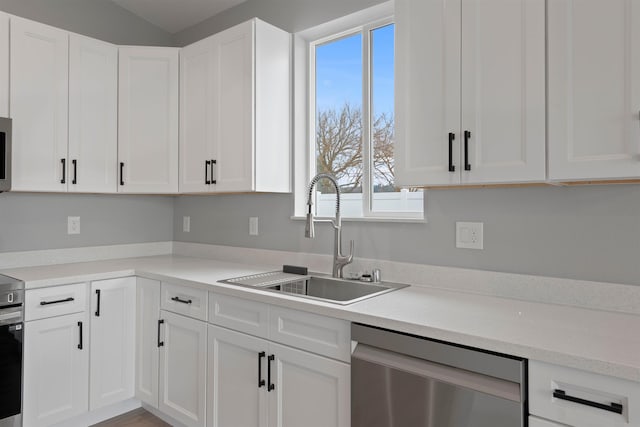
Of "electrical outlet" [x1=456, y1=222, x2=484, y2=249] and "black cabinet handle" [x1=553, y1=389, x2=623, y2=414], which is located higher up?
"electrical outlet" [x1=456, y1=222, x2=484, y2=249]

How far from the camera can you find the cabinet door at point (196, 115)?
8.48ft

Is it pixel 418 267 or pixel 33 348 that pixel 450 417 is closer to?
pixel 418 267

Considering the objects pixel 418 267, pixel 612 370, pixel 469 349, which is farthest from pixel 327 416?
pixel 612 370

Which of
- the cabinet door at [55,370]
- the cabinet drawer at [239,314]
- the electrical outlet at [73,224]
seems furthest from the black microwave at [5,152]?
the cabinet drawer at [239,314]

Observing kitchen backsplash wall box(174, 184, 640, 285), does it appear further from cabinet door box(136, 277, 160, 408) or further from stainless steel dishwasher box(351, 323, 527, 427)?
A: cabinet door box(136, 277, 160, 408)

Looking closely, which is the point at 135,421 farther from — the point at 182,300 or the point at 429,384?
the point at 429,384

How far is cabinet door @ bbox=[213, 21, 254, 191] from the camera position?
7.75ft

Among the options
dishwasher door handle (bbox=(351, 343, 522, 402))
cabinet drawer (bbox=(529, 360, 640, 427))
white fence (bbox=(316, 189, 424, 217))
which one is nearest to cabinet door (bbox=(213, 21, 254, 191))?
white fence (bbox=(316, 189, 424, 217))

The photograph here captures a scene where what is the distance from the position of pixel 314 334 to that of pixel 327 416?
0.31 meters

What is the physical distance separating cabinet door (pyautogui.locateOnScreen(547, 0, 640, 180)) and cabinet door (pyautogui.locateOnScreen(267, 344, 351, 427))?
105 cm

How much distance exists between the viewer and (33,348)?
2.09 m

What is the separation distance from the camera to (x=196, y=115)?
8.79 feet

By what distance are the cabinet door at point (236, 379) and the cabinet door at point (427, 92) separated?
3.26 feet

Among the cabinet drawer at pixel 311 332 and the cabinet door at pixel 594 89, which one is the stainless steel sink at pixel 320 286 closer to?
the cabinet drawer at pixel 311 332
